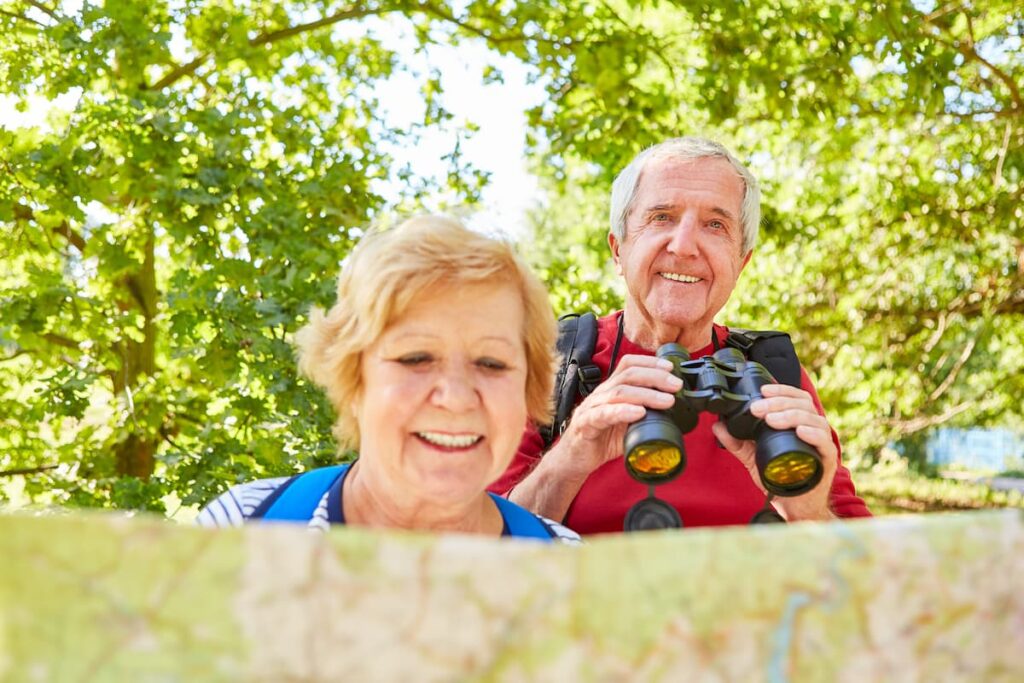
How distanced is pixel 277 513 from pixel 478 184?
11.0ft

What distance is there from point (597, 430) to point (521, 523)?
35 centimetres

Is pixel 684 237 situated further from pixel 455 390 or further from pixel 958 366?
pixel 958 366

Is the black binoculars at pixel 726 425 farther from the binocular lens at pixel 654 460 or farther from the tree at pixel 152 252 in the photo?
the tree at pixel 152 252

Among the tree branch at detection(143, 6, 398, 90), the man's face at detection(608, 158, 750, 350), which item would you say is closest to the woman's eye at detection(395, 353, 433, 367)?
the man's face at detection(608, 158, 750, 350)

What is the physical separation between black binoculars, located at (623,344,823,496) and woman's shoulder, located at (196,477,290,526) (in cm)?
69

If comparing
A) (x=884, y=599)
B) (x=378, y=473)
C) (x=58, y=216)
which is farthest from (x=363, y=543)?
(x=58, y=216)

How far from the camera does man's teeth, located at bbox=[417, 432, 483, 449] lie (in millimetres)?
1566

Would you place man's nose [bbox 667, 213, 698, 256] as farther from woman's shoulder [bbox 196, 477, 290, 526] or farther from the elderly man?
woman's shoulder [bbox 196, 477, 290, 526]

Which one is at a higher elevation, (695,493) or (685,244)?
(685,244)

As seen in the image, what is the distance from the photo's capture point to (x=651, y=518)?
5.58 ft

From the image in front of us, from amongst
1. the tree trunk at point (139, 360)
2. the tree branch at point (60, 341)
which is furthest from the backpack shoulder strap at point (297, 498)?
the tree branch at point (60, 341)

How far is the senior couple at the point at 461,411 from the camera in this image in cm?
156

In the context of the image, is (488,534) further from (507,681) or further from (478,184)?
(478,184)

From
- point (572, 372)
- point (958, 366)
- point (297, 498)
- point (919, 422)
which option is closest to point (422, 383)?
point (297, 498)
